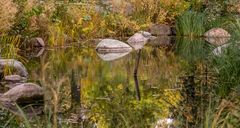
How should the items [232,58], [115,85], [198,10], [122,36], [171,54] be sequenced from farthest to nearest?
[198,10] → [122,36] → [171,54] → [115,85] → [232,58]

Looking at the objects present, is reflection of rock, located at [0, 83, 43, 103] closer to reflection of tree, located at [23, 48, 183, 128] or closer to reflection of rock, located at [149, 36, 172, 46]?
reflection of tree, located at [23, 48, 183, 128]

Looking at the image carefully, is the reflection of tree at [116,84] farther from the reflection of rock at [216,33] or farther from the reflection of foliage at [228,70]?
the reflection of rock at [216,33]

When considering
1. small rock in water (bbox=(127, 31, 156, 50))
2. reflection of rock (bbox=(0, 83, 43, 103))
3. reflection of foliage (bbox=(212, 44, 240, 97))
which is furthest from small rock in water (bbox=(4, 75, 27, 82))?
small rock in water (bbox=(127, 31, 156, 50))

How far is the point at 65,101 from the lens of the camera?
7461 millimetres

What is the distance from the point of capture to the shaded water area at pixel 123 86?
528 centimetres

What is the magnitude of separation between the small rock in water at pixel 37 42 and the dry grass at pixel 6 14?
1.49 metres

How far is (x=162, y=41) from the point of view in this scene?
16609 millimetres

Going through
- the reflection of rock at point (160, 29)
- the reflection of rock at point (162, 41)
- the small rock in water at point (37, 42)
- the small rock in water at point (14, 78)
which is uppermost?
the small rock in water at point (14, 78)

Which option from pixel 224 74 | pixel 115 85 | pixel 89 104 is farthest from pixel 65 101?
pixel 224 74

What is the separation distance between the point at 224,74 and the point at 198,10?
1214cm

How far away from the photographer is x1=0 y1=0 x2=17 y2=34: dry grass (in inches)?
484

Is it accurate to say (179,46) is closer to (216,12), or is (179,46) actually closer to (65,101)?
(216,12)

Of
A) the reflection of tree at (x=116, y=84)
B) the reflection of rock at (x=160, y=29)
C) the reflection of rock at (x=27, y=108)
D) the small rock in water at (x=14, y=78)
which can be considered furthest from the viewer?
the reflection of rock at (x=160, y=29)

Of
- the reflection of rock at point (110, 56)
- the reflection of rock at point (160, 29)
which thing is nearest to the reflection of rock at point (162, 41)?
the reflection of rock at point (160, 29)
